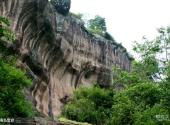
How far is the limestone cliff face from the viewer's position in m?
25.3

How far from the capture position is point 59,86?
32.8 metres

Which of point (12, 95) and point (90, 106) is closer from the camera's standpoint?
point (12, 95)

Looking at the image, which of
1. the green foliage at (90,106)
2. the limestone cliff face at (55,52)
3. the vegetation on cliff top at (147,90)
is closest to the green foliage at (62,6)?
the limestone cliff face at (55,52)

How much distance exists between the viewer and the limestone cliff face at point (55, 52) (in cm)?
2533

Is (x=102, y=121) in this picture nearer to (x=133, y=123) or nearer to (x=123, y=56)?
(x=133, y=123)

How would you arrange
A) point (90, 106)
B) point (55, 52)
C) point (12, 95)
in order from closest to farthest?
1. point (12, 95)
2. point (55, 52)
3. point (90, 106)

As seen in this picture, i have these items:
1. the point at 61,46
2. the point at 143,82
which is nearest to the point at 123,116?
the point at 143,82

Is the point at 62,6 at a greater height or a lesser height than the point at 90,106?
greater

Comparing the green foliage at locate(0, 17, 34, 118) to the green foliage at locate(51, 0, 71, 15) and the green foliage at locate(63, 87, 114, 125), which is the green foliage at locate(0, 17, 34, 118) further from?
the green foliage at locate(51, 0, 71, 15)

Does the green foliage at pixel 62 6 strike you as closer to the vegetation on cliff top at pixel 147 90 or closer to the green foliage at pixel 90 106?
the green foliage at pixel 90 106

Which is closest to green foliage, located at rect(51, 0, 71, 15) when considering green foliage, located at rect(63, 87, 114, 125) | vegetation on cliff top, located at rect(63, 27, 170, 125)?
green foliage, located at rect(63, 87, 114, 125)

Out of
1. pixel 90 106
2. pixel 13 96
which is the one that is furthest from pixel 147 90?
pixel 90 106

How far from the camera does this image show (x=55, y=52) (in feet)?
99.7

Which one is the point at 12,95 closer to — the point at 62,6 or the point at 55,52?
the point at 55,52
